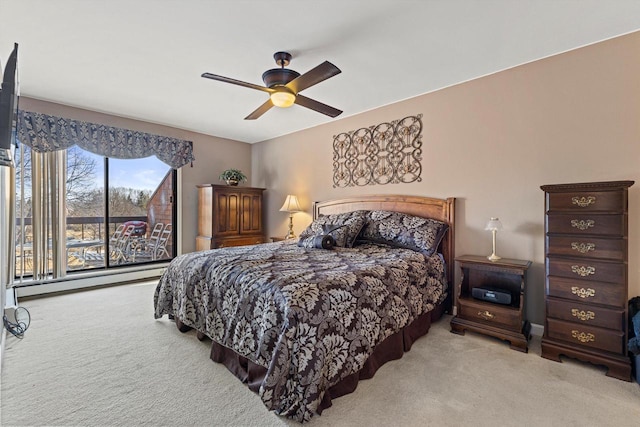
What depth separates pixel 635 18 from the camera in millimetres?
2092

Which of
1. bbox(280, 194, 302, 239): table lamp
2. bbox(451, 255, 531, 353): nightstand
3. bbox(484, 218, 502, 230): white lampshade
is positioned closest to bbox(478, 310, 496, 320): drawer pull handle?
bbox(451, 255, 531, 353): nightstand

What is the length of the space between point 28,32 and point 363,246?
3415mm

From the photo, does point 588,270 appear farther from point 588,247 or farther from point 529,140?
point 529,140

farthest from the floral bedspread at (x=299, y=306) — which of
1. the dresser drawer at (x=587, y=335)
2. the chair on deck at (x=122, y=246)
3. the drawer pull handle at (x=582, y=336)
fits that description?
the chair on deck at (x=122, y=246)

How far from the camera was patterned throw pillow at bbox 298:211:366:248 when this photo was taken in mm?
3209

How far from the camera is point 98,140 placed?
13.2 ft

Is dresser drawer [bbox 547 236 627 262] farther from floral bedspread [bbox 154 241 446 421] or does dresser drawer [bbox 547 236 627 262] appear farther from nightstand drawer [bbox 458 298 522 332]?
floral bedspread [bbox 154 241 446 421]

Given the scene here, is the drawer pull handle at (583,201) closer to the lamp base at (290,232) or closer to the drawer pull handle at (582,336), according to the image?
the drawer pull handle at (582,336)

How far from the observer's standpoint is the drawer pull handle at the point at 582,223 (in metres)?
2.09

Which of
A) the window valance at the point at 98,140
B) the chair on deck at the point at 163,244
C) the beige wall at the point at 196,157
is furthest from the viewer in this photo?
the chair on deck at the point at 163,244

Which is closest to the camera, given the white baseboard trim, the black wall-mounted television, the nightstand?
the black wall-mounted television

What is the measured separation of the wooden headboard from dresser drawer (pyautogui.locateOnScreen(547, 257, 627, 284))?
99 centimetres

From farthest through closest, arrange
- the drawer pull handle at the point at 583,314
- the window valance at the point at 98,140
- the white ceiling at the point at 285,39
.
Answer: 1. the window valance at the point at 98,140
2. the drawer pull handle at the point at 583,314
3. the white ceiling at the point at 285,39

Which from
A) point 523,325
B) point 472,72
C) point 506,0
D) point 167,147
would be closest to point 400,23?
point 506,0
